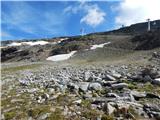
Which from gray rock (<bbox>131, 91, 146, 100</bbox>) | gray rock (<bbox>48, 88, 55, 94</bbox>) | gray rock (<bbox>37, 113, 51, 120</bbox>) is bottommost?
gray rock (<bbox>37, 113, 51, 120</bbox>)

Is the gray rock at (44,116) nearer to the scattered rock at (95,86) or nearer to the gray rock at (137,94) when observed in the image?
the gray rock at (137,94)

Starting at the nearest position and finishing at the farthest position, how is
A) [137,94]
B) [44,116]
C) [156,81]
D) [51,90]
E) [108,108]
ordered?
1. [44,116]
2. [108,108]
3. [137,94]
4. [51,90]
5. [156,81]

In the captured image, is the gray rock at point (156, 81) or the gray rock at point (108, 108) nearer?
the gray rock at point (108, 108)

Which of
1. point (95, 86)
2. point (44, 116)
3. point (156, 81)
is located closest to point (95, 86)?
point (95, 86)

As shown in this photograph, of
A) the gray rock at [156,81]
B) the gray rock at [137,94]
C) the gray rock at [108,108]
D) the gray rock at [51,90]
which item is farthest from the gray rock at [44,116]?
the gray rock at [156,81]

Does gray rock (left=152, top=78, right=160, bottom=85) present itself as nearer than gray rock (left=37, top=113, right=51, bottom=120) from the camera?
No

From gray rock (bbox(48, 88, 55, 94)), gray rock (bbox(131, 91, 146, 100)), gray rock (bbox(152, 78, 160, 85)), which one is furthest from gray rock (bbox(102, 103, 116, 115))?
gray rock (bbox(152, 78, 160, 85))

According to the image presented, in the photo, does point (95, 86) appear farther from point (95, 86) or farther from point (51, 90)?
point (51, 90)

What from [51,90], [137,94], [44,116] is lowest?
[44,116]

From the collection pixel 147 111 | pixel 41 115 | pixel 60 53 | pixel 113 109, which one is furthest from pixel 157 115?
pixel 60 53

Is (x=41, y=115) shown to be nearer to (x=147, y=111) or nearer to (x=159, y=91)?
(x=147, y=111)

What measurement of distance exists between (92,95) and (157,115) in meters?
4.10

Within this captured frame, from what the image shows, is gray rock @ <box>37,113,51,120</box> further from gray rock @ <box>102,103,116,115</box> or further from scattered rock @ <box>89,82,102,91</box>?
scattered rock @ <box>89,82,102,91</box>

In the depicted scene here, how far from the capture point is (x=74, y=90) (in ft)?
58.1
